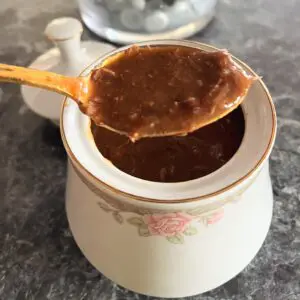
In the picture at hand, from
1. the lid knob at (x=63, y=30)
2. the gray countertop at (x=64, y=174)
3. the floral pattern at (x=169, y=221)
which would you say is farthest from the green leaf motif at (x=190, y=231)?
the lid knob at (x=63, y=30)

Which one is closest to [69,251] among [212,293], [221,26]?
[212,293]

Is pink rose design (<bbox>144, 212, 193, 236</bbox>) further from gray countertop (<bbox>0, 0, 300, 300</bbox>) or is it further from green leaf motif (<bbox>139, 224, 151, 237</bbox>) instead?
gray countertop (<bbox>0, 0, 300, 300</bbox>)

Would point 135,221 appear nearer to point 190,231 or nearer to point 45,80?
point 190,231

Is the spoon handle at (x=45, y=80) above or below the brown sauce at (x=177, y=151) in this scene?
above

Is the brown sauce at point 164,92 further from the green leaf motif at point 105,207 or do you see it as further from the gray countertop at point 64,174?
the gray countertop at point 64,174

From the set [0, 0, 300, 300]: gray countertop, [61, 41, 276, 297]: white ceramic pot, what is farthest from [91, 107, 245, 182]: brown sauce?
[0, 0, 300, 300]: gray countertop

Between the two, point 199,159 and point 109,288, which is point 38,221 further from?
point 199,159

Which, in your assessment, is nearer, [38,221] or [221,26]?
[38,221]
